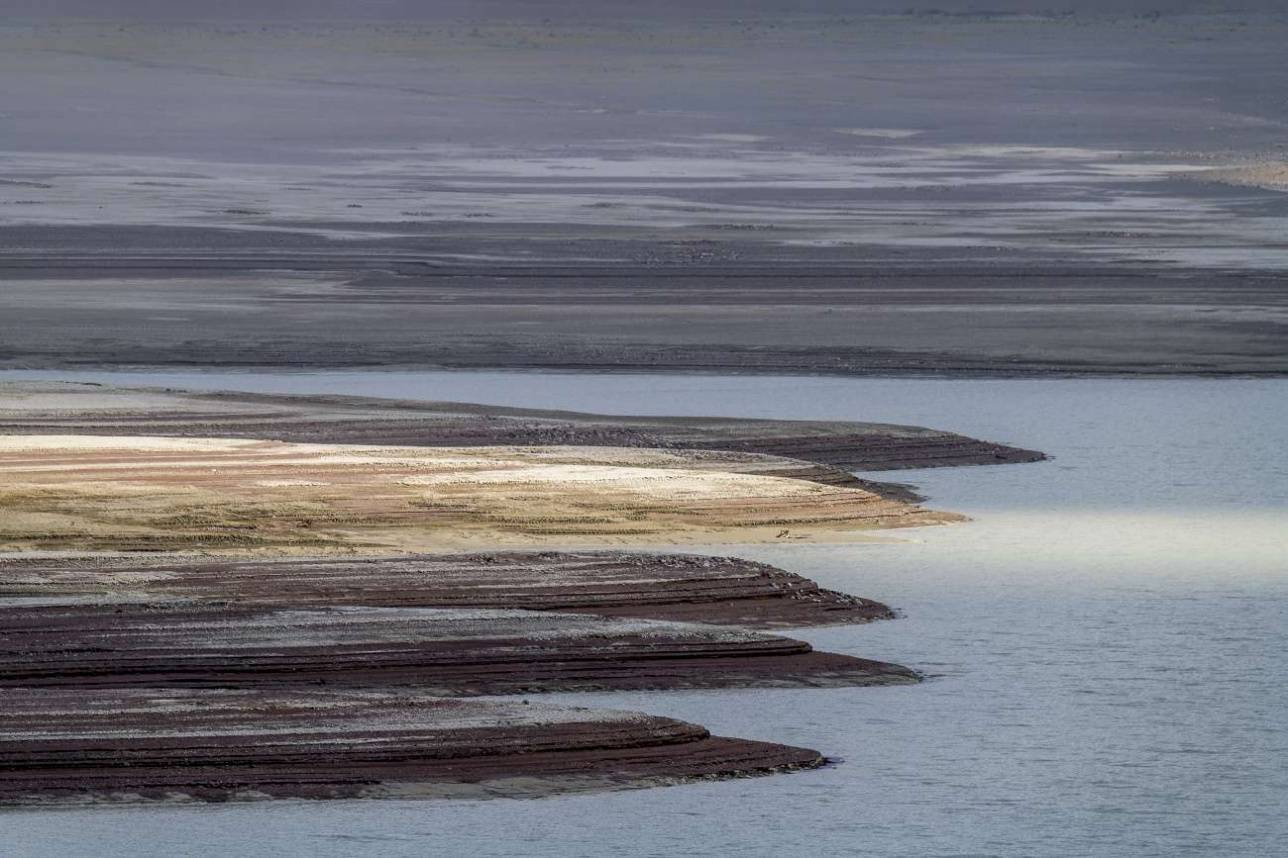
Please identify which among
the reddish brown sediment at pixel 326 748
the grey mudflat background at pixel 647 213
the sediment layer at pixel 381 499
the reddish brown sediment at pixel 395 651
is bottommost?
the reddish brown sediment at pixel 326 748

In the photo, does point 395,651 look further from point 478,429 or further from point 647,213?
point 647,213

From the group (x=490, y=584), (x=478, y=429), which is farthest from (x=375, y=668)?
(x=478, y=429)

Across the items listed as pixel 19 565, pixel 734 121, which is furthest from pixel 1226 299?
pixel 734 121

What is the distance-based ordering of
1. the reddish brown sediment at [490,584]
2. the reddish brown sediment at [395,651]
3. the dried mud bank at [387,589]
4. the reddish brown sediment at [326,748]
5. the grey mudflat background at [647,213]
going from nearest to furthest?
the reddish brown sediment at [326,748]
the dried mud bank at [387,589]
the reddish brown sediment at [395,651]
the reddish brown sediment at [490,584]
the grey mudflat background at [647,213]

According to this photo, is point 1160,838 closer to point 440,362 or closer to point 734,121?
point 440,362

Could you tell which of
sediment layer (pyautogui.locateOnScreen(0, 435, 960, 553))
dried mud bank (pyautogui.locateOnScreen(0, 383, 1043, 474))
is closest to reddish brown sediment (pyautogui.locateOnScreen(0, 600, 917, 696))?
sediment layer (pyautogui.locateOnScreen(0, 435, 960, 553))

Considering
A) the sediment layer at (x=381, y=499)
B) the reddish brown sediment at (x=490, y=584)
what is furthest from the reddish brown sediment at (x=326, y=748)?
the sediment layer at (x=381, y=499)

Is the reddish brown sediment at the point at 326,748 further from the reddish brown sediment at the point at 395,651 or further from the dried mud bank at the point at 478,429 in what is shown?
the dried mud bank at the point at 478,429
